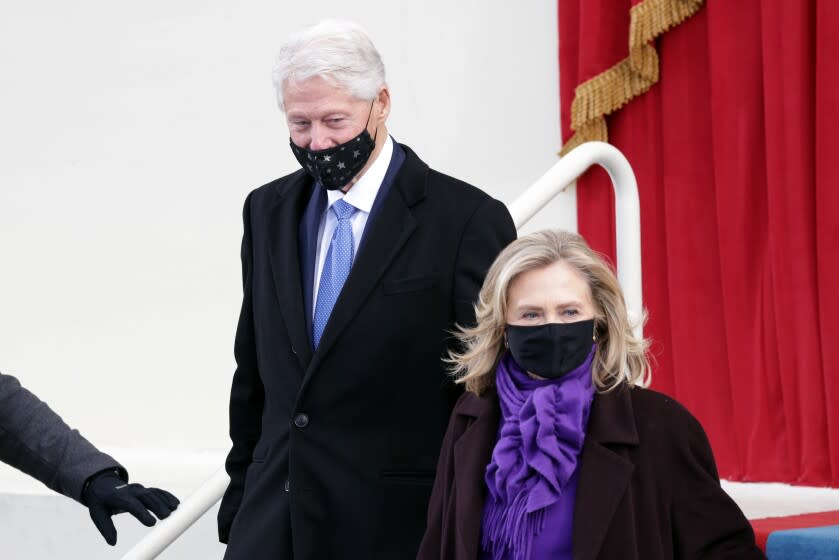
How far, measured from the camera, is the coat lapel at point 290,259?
199cm

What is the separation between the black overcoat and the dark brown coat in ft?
0.49

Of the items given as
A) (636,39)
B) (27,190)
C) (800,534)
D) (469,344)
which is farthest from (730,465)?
(27,190)

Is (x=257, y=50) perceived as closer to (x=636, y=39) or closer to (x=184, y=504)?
(x=636, y=39)

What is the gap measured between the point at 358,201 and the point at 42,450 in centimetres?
65

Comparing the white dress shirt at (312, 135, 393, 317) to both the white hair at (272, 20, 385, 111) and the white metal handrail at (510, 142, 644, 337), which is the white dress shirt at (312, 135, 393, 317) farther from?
the white metal handrail at (510, 142, 644, 337)

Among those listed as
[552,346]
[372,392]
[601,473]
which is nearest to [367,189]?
[372,392]

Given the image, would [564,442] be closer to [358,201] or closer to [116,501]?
[358,201]

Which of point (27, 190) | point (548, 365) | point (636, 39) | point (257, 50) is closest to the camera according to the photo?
point (548, 365)

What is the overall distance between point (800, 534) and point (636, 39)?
188 cm

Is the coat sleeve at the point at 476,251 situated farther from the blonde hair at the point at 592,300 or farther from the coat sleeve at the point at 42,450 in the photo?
the coat sleeve at the point at 42,450

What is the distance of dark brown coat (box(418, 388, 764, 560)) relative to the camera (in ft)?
5.50

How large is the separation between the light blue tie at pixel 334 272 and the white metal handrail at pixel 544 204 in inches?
Result: 28.1

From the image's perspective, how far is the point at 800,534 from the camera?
2049 mm

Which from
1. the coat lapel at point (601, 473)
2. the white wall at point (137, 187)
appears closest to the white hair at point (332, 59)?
the coat lapel at point (601, 473)
